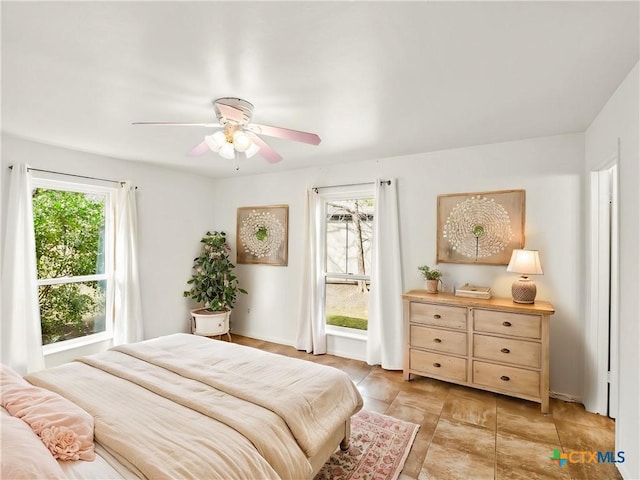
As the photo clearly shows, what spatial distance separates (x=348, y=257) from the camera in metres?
4.29

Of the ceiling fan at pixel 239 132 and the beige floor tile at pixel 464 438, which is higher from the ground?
the ceiling fan at pixel 239 132

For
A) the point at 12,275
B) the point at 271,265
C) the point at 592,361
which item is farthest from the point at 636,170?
the point at 12,275

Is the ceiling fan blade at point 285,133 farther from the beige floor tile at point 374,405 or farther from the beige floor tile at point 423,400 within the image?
the beige floor tile at point 423,400

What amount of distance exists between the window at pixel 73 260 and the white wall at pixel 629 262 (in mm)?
4835

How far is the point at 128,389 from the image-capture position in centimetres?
186

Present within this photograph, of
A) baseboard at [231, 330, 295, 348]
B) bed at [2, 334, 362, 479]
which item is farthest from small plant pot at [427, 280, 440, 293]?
baseboard at [231, 330, 295, 348]

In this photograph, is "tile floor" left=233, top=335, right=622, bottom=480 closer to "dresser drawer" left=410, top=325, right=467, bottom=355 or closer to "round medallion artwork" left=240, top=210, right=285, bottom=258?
"dresser drawer" left=410, top=325, right=467, bottom=355

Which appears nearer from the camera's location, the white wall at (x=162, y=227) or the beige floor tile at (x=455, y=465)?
the beige floor tile at (x=455, y=465)

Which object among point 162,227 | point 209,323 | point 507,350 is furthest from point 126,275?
point 507,350

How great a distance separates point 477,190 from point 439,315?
4.50 feet

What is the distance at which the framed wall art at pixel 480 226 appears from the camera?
3164 millimetres

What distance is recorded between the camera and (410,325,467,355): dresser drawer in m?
3.08

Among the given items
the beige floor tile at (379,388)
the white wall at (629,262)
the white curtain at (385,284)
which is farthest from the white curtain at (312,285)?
the white wall at (629,262)

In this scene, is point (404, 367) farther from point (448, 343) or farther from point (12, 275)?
point (12, 275)
